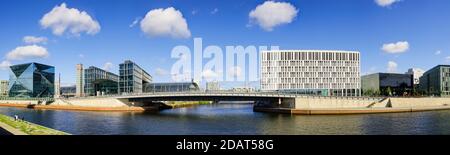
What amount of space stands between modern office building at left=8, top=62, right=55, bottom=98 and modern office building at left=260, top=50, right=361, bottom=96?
8834cm

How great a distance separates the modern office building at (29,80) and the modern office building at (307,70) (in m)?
88.3

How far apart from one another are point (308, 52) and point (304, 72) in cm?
809

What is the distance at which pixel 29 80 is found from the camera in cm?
14538

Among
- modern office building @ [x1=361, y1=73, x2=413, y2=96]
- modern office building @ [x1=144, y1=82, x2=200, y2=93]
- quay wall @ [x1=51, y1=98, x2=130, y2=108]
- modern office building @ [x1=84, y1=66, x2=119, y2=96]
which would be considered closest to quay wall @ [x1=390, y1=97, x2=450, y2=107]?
modern office building @ [x1=361, y1=73, x2=413, y2=96]

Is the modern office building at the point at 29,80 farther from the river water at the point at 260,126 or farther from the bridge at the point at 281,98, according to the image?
the river water at the point at 260,126

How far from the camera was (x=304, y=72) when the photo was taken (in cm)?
14488

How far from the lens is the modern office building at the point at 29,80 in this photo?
14450 centimetres

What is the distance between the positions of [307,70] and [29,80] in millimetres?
111191
